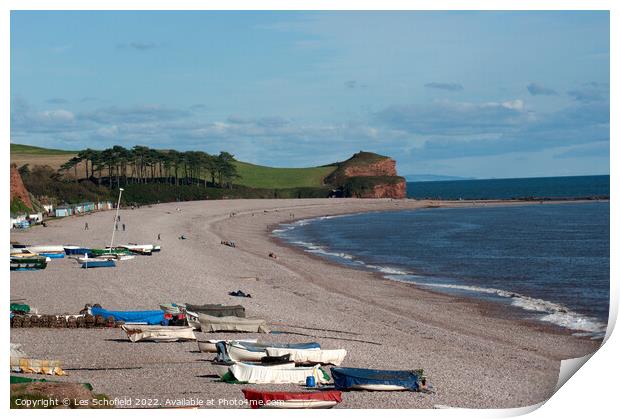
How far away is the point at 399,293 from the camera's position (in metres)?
37.0

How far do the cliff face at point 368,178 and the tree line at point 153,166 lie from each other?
24.8 metres

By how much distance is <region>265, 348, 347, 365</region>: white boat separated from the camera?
19938 mm

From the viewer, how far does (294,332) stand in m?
25.6

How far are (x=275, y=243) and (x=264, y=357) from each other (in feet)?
149

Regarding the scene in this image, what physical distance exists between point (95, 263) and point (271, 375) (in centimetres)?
2354

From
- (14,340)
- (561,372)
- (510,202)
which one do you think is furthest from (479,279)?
(510,202)

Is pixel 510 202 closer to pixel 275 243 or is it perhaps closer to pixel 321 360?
pixel 275 243

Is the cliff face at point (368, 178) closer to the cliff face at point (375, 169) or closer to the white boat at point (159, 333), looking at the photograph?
the cliff face at point (375, 169)

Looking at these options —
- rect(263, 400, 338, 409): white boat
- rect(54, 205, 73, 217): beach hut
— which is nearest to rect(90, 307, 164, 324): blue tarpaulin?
rect(263, 400, 338, 409): white boat

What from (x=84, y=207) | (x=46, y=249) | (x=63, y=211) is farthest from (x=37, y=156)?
(x=46, y=249)

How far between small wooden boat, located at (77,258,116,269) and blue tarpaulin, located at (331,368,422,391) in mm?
24010

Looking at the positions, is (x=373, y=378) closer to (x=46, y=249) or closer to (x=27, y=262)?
(x=27, y=262)

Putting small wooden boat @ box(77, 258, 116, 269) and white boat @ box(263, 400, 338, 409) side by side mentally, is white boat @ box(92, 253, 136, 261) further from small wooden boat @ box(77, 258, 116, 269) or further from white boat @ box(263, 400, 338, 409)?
white boat @ box(263, 400, 338, 409)

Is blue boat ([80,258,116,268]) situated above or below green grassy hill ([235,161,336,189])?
below
